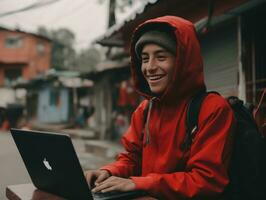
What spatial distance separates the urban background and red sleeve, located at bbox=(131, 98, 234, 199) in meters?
1.70

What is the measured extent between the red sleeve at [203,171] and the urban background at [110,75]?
170cm

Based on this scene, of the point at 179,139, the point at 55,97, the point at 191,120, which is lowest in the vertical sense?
the point at 55,97

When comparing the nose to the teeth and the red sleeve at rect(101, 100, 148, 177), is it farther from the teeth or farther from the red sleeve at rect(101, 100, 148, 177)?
the red sleeve at rect(101, 100, 148, 177)

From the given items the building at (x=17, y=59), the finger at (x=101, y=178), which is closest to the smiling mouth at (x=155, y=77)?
the finger at (x=101, y=178)

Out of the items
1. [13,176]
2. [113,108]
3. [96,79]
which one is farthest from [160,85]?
[96,79]

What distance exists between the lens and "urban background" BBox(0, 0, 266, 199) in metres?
5.72

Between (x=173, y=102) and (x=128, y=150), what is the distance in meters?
0.47

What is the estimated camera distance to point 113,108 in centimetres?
1708

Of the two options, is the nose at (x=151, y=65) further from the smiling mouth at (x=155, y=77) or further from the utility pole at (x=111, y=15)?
the utility pole at (x=111, y=15)

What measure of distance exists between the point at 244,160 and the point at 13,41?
4165 cm

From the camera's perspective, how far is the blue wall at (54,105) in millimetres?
27984

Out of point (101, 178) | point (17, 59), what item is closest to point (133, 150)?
point (101, 178)

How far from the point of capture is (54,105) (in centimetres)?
2850

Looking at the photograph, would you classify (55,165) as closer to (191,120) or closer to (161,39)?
(191,120)
